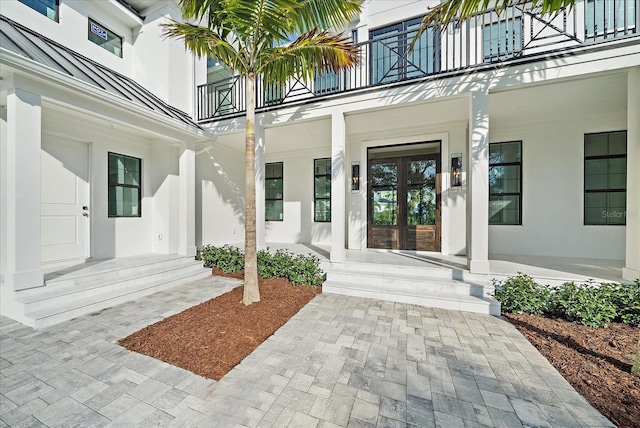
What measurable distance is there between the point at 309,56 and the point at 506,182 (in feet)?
17.8

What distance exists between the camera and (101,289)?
4.18 metres

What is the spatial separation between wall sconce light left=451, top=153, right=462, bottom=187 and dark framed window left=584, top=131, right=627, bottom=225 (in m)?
2.58

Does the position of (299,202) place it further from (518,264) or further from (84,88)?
(518,264)

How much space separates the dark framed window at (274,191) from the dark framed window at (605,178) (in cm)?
766

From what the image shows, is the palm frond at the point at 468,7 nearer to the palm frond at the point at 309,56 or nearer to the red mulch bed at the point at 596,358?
the palm frond at the point at 309,56

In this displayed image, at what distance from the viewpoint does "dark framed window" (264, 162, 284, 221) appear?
334 inches

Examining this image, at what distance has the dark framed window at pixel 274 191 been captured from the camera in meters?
8.49

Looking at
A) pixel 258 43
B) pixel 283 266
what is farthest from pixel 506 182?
pixel 258 43

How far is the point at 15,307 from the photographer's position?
3.38m

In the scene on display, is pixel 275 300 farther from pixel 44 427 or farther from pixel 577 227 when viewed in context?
pixel 577 227

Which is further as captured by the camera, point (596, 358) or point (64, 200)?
point (64, 200)

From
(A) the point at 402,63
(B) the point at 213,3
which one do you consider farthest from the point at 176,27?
(A) the point at 402,63

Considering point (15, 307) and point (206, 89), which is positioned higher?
point (206, 89)

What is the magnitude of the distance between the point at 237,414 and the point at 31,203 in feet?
13.2
